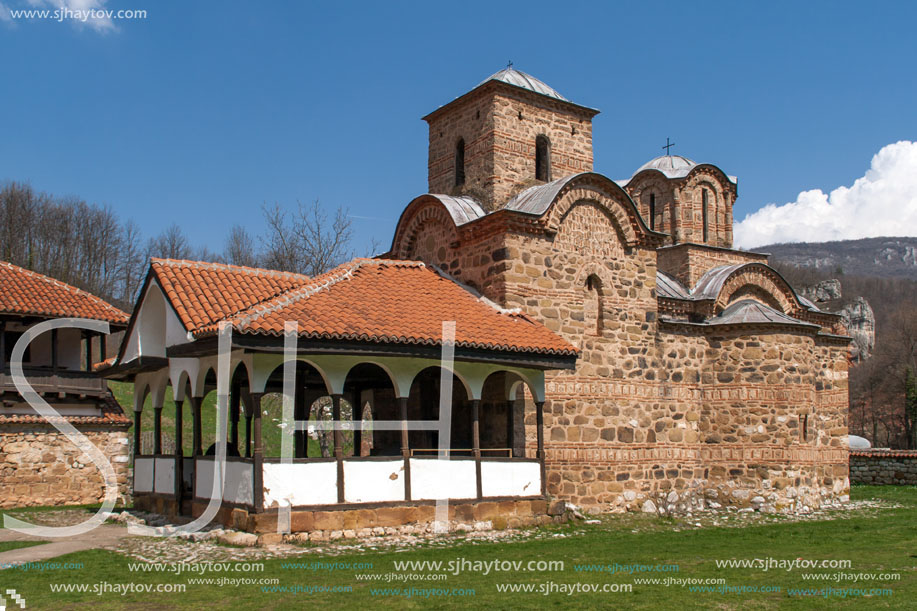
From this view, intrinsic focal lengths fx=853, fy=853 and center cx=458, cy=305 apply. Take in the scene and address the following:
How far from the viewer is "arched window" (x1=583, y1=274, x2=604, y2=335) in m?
14.1

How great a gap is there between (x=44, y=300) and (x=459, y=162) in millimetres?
8938

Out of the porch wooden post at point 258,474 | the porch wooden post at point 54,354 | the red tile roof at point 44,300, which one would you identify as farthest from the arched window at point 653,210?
the porch wooden post at point 54,354

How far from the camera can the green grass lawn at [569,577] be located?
23.1 feet

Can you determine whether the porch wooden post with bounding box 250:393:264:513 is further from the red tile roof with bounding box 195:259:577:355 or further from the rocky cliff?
the rocky cliff

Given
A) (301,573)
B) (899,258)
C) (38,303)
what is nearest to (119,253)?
(38,303)

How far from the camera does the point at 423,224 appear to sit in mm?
15578

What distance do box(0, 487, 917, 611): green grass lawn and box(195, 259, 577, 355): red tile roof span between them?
2.57 m

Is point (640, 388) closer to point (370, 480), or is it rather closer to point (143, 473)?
point (370, 480)

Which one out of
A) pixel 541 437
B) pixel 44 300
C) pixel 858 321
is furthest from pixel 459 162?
pixel 858 321

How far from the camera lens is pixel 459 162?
16.6 m

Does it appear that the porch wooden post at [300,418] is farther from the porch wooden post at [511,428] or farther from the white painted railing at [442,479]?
the porch wooden post at [511,428]

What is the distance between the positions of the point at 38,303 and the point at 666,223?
45.9 feet

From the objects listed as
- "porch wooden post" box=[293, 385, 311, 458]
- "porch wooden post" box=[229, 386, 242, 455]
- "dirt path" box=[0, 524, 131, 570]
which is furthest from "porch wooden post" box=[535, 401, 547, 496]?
"dirt path" box=[0, 524, 131, 570]

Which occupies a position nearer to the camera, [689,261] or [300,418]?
[300,418]
